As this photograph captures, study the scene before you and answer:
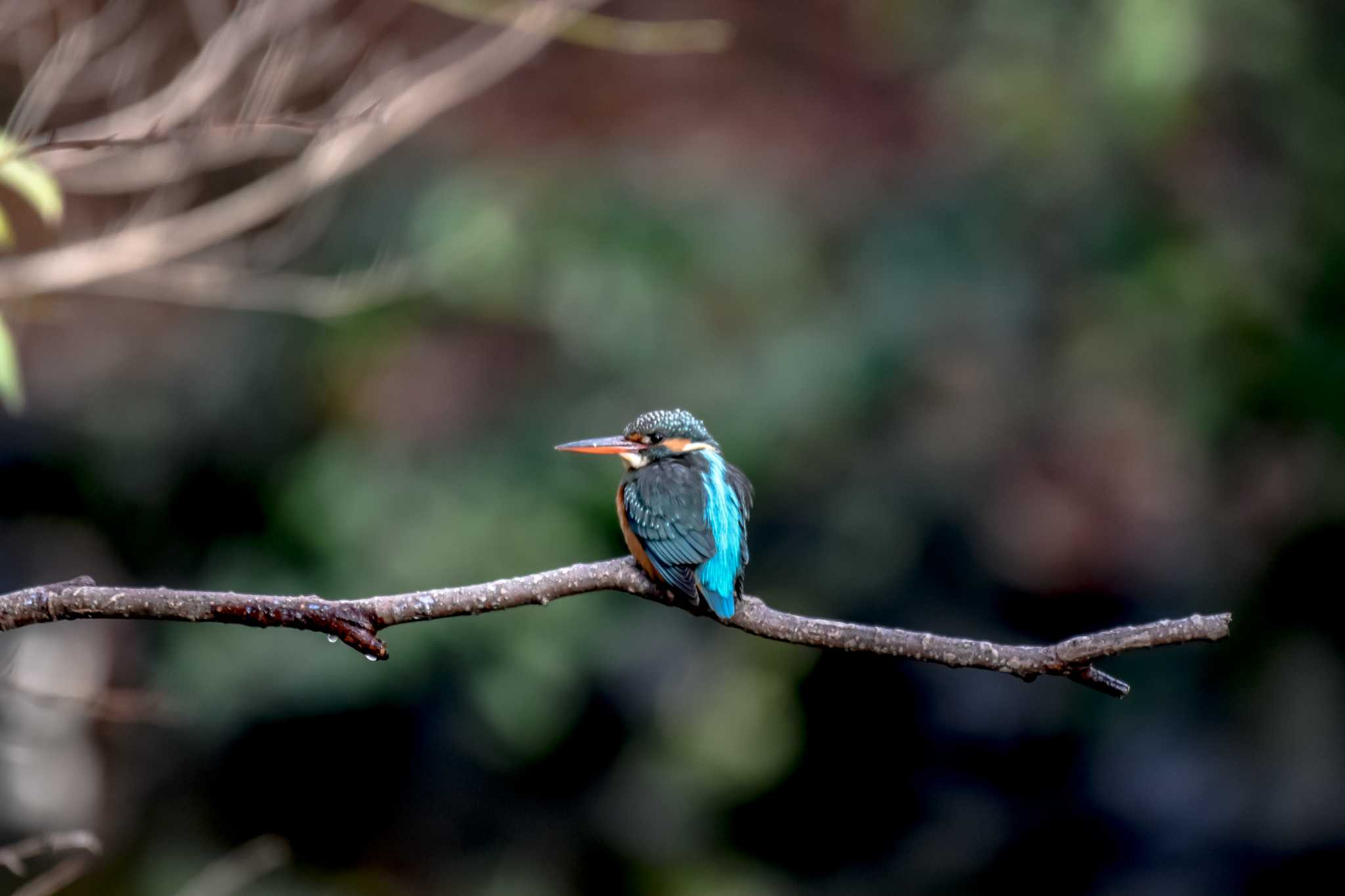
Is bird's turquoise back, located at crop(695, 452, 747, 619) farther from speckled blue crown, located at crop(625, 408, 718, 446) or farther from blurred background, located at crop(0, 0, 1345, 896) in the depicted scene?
blurred background, located at crop(0, 0, 1345, 896)

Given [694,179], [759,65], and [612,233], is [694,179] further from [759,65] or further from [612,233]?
[759,65]

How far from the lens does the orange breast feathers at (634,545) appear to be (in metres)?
2.30

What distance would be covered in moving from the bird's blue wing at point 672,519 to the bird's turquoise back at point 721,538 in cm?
1

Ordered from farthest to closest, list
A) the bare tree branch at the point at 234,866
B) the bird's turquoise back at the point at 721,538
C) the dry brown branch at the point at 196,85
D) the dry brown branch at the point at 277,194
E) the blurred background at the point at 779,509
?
1. the blurred background at the point at 779,509
2. the bare tree branch at the point at 234,866
3. the dry brown branch at the point at 277,194
4. the dry brown branch at the point at 196,85
5. the bird's turquoise back at the point at 721,538

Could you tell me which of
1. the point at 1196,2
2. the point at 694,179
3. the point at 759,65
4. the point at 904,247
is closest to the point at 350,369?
the point at 694,179

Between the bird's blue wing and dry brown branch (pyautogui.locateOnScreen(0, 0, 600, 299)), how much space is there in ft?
3.13

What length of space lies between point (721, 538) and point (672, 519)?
4.1 inches

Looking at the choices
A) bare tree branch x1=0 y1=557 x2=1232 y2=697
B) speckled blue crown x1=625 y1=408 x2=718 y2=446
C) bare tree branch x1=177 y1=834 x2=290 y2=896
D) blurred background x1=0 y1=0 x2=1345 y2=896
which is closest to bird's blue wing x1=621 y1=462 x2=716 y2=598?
speckled blue crown x1=625 y1=408 x2=718 y2=446

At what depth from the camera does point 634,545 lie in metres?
2.50

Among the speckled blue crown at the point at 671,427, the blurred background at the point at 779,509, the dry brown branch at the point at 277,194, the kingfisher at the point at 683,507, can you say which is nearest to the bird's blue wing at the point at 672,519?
the kingfisher at the point at 683,507

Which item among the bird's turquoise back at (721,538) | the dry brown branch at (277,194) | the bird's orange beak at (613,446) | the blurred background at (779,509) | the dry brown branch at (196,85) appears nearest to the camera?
the bird's turquoise back at (721,538)

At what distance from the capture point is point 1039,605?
725 cm

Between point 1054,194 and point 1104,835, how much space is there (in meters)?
3.17

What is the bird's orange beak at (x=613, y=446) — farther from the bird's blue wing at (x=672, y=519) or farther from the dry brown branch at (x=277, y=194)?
the dry brown branch at (x=277, y=194)
